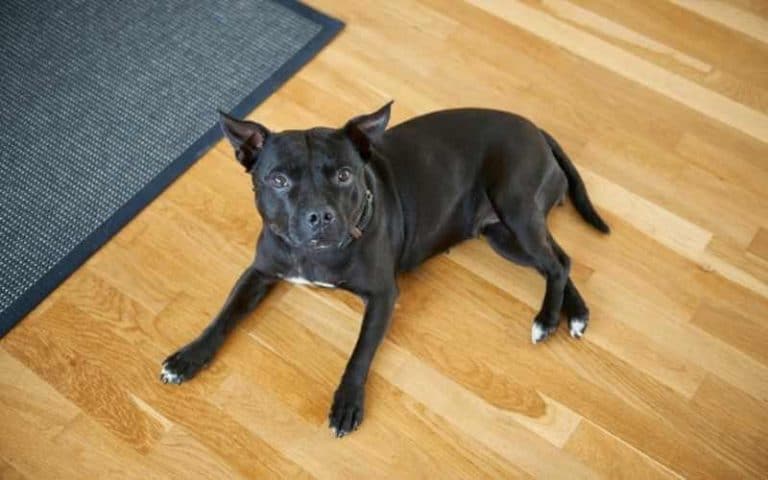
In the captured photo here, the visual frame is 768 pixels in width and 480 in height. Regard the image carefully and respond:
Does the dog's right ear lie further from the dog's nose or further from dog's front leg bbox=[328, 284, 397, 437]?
dog's front leg bbox=[328, 284, 397, 437]

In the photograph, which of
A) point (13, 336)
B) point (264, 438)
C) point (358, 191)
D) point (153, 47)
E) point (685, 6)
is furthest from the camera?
point (685, 6)

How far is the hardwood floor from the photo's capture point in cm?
220

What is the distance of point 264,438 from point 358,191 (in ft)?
2.51

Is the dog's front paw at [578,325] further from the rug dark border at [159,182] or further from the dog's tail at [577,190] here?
the rug dark border at [159,182]

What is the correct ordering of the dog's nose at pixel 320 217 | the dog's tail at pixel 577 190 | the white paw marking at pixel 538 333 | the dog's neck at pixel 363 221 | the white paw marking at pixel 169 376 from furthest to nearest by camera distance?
the dog's tail at pixel 577 190, the white paw marking at pixel 538 333, the white paw marking at pixel 169 376, the dog's neck at pixel 363 221, the dog's nose at pixel 320 217

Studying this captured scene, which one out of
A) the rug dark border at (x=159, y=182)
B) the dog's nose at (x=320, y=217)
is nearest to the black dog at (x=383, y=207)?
the dog's nose at (x=320, y=217)

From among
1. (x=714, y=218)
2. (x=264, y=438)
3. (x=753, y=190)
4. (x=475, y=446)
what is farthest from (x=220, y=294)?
(x=753, y=190)

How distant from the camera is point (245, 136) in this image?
78.4 inches

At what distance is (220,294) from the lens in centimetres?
249

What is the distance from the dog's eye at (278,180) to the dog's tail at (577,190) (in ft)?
3.32

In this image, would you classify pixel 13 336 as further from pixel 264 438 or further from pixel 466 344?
pixel 466 344

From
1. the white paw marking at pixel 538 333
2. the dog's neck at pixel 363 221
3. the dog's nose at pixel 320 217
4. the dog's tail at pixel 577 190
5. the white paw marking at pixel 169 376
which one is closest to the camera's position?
the dog's nose at pixel 320 217

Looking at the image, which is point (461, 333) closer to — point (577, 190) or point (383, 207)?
point (383, 207)

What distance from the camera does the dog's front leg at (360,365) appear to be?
86.4 inches
